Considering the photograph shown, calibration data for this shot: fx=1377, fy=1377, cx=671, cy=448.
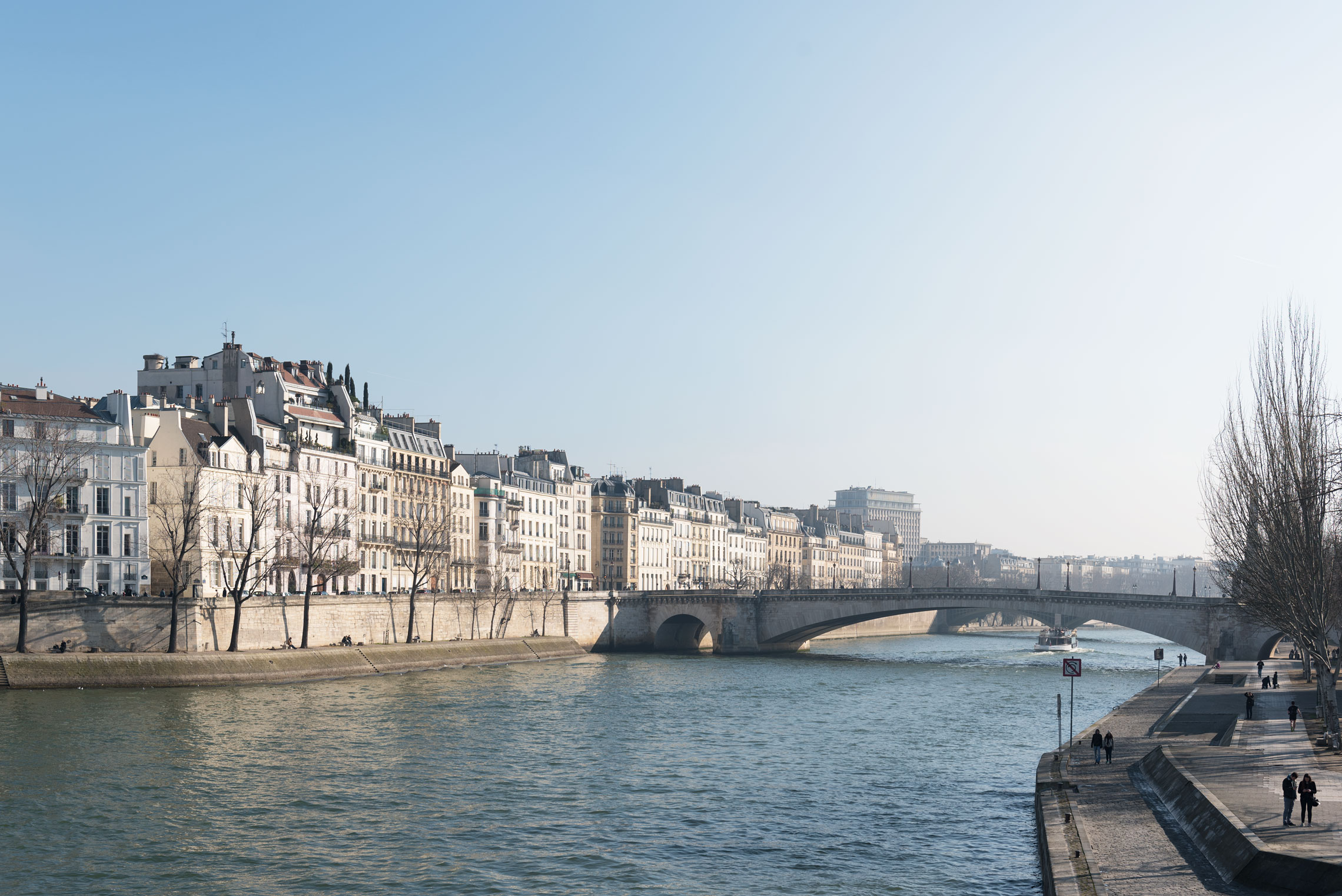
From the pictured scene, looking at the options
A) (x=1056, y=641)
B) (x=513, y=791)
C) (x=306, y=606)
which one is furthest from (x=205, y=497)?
(x=1056, y=641)

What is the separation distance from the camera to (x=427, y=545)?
107188 millimetres

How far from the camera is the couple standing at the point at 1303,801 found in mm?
30641

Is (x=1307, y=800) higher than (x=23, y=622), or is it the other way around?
(x=23, y=622)

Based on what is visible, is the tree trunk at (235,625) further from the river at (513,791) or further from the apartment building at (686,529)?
the apartment building at (686,529)

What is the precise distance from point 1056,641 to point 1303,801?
126 meters

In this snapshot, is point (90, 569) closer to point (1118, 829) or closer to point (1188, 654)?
point (1118, 829)

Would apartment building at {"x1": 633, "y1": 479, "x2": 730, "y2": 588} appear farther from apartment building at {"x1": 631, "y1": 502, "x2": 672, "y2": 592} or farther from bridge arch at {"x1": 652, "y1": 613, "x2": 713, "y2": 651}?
bridge arch at {"x1": 652, "y1": 613, "x2": 713, "y2": 651}

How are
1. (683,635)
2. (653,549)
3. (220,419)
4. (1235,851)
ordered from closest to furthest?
(1235,851), (220,419), (683,635), (653,549)

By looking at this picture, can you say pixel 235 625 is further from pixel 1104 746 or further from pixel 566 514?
pixel 566 514

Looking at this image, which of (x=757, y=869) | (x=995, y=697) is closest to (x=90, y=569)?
(x=995, y=697)

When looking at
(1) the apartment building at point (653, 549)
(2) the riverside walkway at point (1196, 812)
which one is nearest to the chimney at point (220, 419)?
(2) the riverside walkway at point (1196, 812)

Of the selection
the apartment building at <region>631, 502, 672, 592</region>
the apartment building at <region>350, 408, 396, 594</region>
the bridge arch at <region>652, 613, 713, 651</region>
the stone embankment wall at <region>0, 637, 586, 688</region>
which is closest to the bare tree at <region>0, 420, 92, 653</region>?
the stone embankment wall at <region>0, 637, 586, 688</region>

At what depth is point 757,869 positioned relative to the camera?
34688 mm

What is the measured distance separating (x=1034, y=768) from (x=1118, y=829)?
701 inches
